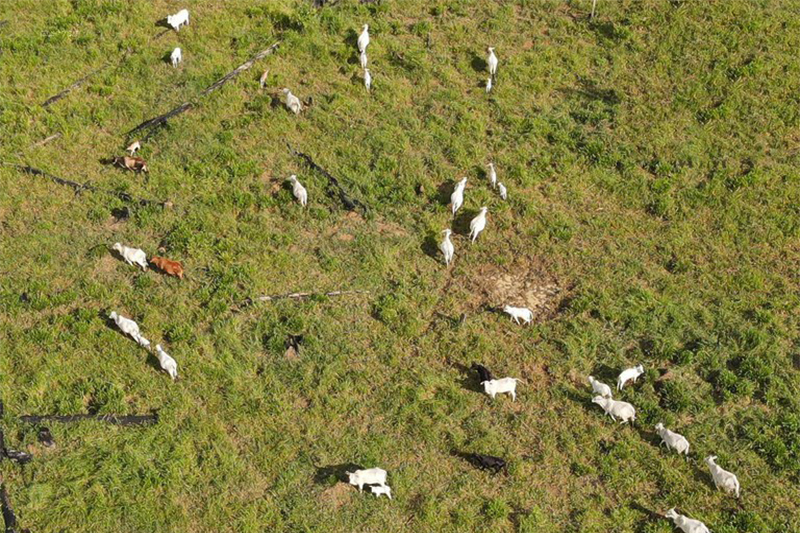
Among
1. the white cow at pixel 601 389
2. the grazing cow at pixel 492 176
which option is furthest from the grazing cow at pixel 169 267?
the white cow at pixel 601 389

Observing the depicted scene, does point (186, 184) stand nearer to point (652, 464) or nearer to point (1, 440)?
point (1, 440)

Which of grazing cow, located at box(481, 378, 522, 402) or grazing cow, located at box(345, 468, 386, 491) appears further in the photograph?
grazing cow, located at box(481, 378, 522, 402)

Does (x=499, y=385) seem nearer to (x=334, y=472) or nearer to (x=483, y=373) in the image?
(x=483, y=373)

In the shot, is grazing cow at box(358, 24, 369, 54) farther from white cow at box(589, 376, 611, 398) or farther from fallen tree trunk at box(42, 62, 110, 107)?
white cow at box(589, 376, 611, 398)

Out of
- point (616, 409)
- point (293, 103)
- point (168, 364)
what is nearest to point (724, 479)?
point (616, 409)

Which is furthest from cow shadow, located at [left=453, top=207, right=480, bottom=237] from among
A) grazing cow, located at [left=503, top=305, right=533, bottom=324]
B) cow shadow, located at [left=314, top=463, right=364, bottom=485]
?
cow shadow, located at [left=314, top=463, right=364, bottom=485]

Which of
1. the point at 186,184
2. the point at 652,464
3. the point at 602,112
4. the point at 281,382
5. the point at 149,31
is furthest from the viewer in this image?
the point at 149,31

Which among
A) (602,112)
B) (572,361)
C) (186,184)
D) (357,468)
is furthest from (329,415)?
(602,112)
